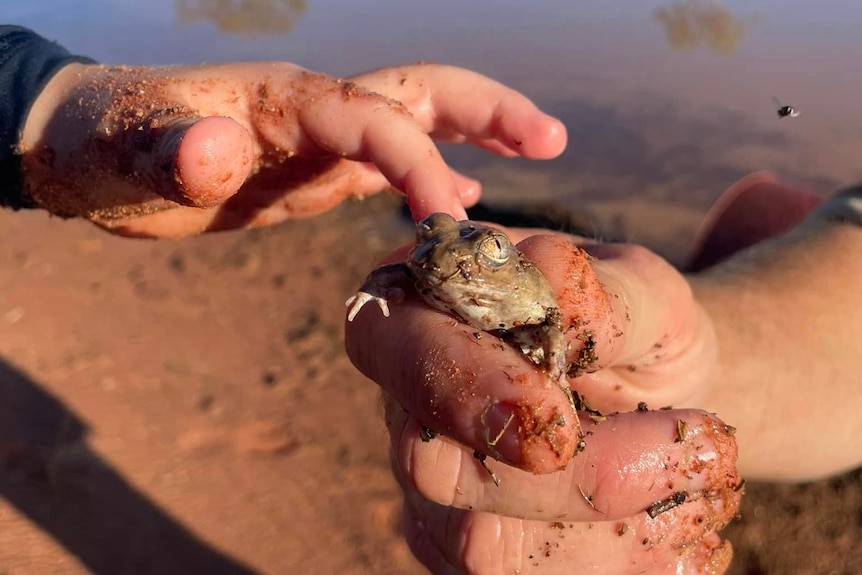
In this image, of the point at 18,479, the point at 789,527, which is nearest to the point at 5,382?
the point at 18,479

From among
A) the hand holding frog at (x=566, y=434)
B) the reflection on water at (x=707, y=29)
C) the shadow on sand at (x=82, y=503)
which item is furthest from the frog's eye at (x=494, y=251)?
the reflection on water at (x=707, y=29)

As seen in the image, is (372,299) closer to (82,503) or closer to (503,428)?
(503,428)

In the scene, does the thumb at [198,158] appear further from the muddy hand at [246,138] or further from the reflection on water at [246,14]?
the reflection on water at [246,14]

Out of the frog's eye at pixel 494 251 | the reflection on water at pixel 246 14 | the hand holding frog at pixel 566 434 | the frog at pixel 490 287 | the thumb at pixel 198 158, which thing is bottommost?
the reflection on water at pixel 246 14

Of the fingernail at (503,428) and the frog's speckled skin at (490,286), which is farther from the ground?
the frog's speckled skin at (490,286)

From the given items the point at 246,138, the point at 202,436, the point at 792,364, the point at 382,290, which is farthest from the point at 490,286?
the point at 202,436

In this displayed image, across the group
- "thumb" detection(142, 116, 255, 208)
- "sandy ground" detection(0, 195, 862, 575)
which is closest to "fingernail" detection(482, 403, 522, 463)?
"thumb" detection(142, 116, 255, 208)

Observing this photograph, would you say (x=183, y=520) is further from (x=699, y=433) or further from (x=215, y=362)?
(x=699, y=433)
